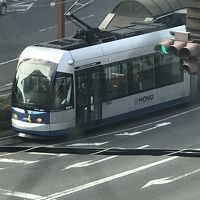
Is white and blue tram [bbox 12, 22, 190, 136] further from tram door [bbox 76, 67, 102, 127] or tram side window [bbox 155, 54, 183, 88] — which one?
tram side window [bbox 155, 54, 183, 88]

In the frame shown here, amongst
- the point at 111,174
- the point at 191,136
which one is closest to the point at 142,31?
the point at 191,136

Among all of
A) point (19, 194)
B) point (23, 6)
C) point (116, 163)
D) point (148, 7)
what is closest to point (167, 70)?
point (148, 7)

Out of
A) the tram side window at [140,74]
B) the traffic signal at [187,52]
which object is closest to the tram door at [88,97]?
the tram side window at [140,74]

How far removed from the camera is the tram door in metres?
20.3

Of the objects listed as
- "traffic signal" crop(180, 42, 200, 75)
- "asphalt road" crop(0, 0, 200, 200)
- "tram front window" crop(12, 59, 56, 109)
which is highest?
"traffic signal" crop(180, 42, 200, 75)

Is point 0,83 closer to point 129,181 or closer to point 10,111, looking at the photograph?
point 10,111

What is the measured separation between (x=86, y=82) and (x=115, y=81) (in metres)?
1.41

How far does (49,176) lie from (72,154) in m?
2.86

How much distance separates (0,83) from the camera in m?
27.0

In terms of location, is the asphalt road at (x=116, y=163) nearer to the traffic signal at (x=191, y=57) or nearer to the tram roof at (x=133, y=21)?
the tram roof at (x=133, y=21)

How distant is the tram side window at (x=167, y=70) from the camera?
2325 cm

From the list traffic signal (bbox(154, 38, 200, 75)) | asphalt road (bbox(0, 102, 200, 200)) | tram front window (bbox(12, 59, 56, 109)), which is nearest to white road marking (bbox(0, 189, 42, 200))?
asphalt road (bbox(0, 102, 200, 200))

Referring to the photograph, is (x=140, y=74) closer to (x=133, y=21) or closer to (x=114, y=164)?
(x=114, y=164)

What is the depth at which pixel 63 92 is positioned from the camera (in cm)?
1994
